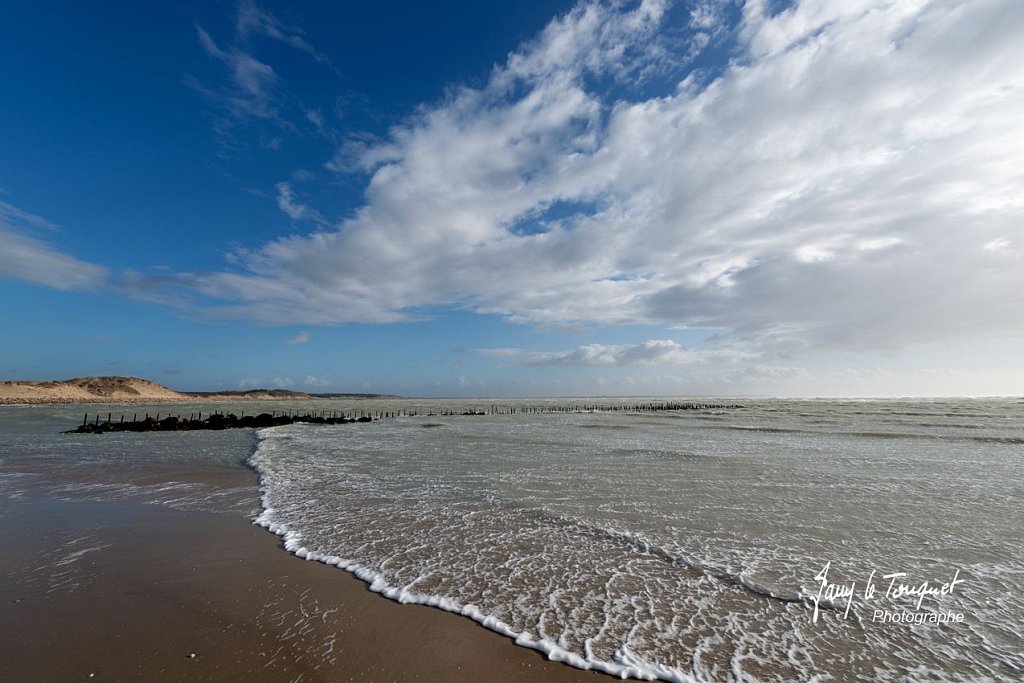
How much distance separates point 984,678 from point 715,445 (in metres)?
20.1

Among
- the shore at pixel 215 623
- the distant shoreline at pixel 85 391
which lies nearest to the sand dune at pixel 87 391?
the distant shoreline at pixel 85 391

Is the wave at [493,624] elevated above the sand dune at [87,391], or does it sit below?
below

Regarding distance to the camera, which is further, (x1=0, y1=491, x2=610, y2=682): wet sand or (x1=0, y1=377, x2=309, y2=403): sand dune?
(x1=0, y1=377, x2=309, y2=403): sand dune

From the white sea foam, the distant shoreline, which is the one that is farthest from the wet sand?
the distant shoreline

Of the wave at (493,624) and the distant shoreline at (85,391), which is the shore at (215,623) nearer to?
the wave at (493,624)

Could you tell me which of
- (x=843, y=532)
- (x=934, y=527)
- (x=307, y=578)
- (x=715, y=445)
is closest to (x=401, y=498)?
(x=307, y=578)

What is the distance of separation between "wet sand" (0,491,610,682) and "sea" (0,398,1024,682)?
1.44 feet

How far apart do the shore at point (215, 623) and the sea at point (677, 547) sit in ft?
1.44

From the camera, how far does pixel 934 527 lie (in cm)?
909

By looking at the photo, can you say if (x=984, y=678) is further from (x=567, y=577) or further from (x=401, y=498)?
(x=401, y=498)

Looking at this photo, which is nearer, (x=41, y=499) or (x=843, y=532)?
(x=843, y=532)

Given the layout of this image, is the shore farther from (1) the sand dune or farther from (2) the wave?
(1) the sand dune

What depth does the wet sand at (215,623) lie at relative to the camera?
4199 mm

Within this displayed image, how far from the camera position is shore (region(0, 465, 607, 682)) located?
4.20 meters
